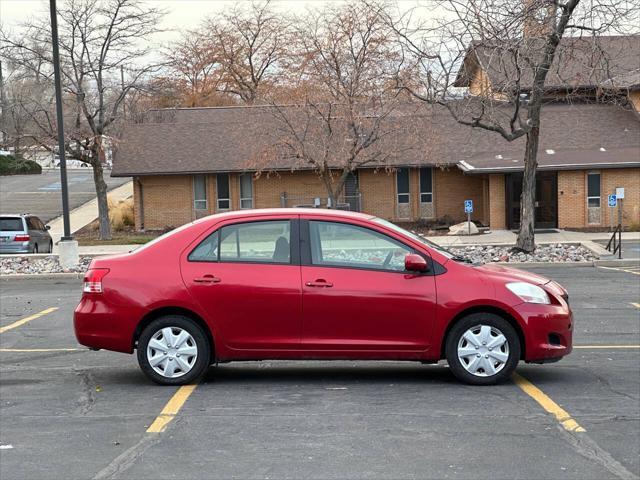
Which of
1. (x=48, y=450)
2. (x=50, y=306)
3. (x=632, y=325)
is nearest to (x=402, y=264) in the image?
(x=48, y=450)

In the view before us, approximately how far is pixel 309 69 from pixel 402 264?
2473 centimetres

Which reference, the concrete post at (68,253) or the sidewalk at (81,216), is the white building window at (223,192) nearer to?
the sidewalk at (81,216)

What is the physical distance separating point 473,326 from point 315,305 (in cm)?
142

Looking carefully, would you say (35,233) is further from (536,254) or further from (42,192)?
(42,192)

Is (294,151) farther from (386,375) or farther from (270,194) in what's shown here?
(386,375)

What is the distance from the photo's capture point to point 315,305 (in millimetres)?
7809

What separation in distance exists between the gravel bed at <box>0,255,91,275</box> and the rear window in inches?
129

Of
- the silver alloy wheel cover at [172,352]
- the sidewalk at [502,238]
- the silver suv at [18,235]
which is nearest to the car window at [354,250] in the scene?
the silver alloy wheel cover at [172,352]

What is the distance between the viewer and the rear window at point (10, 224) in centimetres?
2842

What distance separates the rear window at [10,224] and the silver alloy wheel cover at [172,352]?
22.2 m

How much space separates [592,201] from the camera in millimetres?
34844

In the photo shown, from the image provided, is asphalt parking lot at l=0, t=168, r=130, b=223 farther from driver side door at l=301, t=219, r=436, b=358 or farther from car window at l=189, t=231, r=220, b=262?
driver side door at l=301, t=219, r=436, b=358

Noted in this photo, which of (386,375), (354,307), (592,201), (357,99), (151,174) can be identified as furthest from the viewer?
(151,174)

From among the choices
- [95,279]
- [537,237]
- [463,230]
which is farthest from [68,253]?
[537,237]
